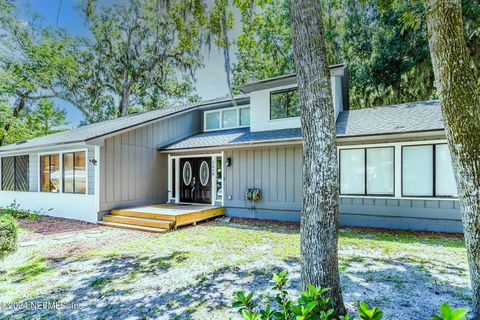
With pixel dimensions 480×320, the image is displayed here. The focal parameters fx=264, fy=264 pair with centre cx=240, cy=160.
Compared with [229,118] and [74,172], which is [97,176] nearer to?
[74,172]

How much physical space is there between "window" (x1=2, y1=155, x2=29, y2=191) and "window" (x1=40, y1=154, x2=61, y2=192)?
1.42 metres

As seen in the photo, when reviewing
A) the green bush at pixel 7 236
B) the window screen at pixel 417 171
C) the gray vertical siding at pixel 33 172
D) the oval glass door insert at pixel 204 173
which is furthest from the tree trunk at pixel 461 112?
the gray vertical siding at pixel 33 172

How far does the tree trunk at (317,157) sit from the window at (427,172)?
19.0 ft

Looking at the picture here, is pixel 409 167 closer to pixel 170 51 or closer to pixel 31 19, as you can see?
pixel 170 51

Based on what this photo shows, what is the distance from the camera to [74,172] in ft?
29.7

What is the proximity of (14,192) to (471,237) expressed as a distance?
14890 mm

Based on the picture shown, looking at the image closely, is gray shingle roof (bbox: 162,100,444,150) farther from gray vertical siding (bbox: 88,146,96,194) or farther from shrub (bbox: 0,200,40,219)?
shrub (bbox: 0,200,40,219)

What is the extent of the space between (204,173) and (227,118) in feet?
9.43

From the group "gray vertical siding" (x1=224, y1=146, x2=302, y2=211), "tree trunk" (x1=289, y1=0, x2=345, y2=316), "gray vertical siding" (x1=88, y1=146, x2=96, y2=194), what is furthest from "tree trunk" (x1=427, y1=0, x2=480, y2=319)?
"gray vertical siding" (x1=88, y1=146, x2=96, y2=194)

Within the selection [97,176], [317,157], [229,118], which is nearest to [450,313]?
[317,157]

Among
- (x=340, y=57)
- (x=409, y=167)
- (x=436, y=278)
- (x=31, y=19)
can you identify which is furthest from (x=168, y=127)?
(x=31, y=19)

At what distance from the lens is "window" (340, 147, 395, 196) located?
718cm

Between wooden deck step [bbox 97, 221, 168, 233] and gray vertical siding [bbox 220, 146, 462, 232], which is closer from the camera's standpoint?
gray vertical siding [bbox 220, 146, 462, 232]

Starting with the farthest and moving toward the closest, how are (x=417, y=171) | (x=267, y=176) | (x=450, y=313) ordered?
(x=267, y=176) < (x=417, y=171) < (x=450, y=313)
